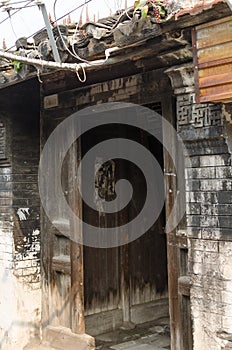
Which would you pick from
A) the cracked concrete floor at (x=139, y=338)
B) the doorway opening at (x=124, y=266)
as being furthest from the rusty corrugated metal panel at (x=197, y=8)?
the cracked concrete floor at (x=139, y=338)

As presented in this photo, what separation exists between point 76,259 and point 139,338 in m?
1.65

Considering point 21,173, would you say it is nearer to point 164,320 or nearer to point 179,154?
point 179,154

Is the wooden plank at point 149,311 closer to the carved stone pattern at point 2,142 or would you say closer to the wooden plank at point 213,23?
the carved stone pattern at point 2,142

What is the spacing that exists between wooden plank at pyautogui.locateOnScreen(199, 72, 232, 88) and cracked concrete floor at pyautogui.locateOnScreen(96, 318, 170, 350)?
378 centimetres

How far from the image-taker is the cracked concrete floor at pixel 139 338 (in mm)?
6449

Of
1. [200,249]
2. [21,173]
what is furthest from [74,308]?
[200,249]

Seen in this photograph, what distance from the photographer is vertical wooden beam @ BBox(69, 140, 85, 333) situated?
5.95 metres

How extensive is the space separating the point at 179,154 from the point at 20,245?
8.65ft

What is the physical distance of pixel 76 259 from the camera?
5.96m

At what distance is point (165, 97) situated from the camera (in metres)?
4.98

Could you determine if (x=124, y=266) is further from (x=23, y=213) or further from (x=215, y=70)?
(x=215, y=70)

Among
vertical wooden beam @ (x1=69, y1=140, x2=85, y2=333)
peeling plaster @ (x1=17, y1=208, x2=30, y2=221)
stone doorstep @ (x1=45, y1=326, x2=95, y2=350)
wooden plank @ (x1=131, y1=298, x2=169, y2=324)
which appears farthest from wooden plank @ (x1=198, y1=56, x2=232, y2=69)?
wooden plank @ (x1=131, y1=298, x2=169, y2=324)

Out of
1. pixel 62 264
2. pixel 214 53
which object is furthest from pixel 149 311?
pixel 214 53

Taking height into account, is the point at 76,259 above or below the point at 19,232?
below
